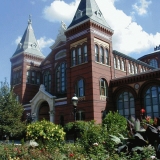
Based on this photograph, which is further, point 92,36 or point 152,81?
point 92,36

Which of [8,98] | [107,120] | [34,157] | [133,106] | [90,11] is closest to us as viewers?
[34,157]

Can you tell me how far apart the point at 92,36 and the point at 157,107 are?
1114cm

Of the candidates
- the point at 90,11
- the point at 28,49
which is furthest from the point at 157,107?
the point at 28,49

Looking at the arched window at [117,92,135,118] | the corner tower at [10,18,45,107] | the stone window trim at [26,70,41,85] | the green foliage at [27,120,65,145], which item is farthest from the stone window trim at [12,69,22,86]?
the green foliage at [27,120,65,145]

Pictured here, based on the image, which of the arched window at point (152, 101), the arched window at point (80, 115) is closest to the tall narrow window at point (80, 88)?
the arched window at point (80, 115)

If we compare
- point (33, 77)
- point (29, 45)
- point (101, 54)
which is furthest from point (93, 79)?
point (29, 45)

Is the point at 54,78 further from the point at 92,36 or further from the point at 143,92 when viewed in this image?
the point at 143,92

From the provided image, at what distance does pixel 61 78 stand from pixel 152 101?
15.0 m

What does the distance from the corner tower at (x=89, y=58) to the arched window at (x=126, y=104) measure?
1.95m

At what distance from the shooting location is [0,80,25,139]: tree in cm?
2362

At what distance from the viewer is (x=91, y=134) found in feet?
34.2

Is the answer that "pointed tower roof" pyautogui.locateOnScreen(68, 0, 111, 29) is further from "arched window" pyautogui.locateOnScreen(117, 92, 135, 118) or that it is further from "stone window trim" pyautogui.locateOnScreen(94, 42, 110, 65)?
"arched window" pyautogui.locateOnScreen(117, 92, 135, 118)

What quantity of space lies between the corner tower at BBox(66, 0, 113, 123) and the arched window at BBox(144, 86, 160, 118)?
15.9 feet

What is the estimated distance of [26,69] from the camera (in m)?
39.3
